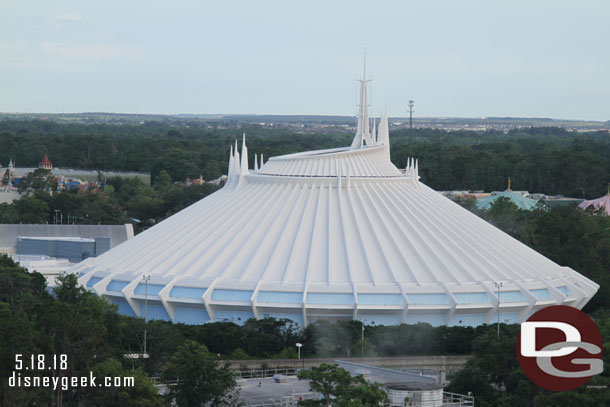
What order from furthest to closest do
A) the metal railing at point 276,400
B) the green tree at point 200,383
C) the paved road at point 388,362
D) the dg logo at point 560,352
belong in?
the paved road at point 388,362 < the metal railing at point 276,400 < the green tree at point 200,383 < the dg logo at point 560,352

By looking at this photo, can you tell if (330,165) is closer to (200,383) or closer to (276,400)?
(276,400)

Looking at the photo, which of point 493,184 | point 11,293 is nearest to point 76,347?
point 11,293

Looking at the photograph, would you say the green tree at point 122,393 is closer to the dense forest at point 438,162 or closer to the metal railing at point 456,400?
the metal railing at point 456,400

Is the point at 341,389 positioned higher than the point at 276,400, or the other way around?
the point at 341,389

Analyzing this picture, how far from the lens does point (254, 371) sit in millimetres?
35688

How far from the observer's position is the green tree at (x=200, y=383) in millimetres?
29781

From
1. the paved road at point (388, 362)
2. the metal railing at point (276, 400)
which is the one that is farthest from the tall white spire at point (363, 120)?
the metal railing at point (276, 400)

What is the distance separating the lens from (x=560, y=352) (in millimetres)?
29891

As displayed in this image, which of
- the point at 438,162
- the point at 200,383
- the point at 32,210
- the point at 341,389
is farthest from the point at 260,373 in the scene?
the point at 438,162

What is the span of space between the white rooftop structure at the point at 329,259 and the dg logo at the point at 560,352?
7824 millimetres

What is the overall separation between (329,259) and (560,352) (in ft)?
47.2

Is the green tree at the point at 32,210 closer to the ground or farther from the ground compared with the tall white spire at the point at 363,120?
closer to the ground

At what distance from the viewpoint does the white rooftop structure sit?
41062 mm

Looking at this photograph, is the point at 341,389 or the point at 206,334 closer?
the point at 341,389
